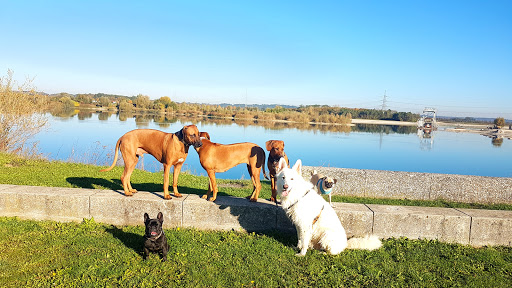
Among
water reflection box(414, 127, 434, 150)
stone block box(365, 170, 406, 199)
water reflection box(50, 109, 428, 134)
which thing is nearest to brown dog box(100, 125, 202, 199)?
stone block box(365, 170, 406, 199)

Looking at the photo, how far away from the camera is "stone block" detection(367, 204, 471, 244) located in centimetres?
569

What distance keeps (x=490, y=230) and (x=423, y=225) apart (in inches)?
46.3

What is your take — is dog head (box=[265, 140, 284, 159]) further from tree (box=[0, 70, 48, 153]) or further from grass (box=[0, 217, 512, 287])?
tree (box=[0, 70, 48, 153])

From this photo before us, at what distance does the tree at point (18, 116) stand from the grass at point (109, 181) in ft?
17.3

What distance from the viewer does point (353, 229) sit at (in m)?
5.79

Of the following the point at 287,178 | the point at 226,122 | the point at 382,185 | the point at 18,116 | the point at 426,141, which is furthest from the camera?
the point at 226,122

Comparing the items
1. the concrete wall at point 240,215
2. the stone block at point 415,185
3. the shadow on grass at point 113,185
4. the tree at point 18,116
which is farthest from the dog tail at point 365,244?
the tree at point 18,116

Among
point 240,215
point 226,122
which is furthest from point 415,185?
point 226,122

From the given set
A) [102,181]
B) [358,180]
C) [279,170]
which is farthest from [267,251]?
[102,181]

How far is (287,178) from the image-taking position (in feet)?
16.1

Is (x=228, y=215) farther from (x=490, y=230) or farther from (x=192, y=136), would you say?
(x=490, y=230)

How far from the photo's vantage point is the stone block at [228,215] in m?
5.84

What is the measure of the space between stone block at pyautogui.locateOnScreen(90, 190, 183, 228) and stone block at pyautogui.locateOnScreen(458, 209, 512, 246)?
5.38 m

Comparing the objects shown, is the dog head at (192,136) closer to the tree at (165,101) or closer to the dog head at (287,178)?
the dog head at (287,178)
